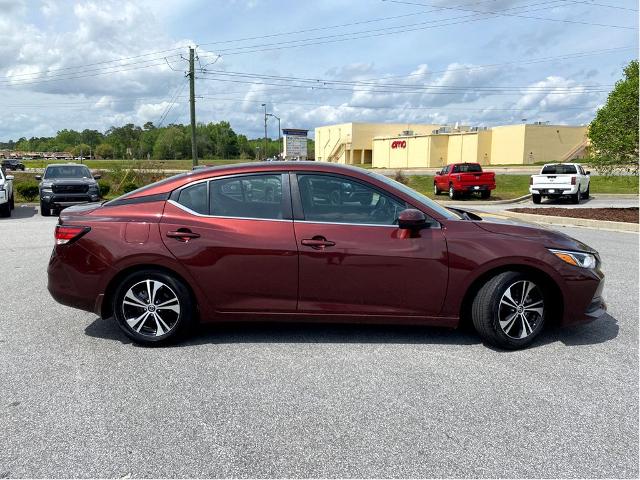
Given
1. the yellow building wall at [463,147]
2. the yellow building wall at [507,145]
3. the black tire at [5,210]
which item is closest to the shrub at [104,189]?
the black tire at [5,210]

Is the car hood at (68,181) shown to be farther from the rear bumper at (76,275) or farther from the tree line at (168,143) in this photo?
the tree line at (168,143)

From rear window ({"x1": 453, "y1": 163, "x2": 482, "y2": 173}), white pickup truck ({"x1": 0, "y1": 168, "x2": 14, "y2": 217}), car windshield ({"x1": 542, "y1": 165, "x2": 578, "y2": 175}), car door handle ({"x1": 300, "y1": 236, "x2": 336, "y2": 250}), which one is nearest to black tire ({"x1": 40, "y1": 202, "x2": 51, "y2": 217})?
white pickup truck ({"x1": 0, "y1": 168, "x2": 14, "y2": 217})

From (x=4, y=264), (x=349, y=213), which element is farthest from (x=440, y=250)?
(x=4, y=264)

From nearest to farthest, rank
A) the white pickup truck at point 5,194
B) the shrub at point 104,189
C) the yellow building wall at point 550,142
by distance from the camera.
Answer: the white pickup truck at point 5,194, the shrub at point 104,189, the yellow building wall at point 550,142

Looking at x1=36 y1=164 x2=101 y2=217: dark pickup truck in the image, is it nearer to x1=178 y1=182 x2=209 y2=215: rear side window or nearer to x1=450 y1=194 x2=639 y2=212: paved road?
x1=450 y1=194 x2=639 y2=212: paved road

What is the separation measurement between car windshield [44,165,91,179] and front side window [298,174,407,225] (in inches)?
626

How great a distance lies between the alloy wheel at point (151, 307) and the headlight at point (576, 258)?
322 cm

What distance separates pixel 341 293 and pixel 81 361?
7.10ft

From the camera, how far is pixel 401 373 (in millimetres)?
4078

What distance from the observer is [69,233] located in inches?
184

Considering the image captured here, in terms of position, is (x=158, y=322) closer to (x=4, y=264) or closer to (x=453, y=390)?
(x=453, y=390)

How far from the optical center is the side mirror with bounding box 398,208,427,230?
4.39 metres

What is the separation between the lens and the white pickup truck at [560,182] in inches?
866

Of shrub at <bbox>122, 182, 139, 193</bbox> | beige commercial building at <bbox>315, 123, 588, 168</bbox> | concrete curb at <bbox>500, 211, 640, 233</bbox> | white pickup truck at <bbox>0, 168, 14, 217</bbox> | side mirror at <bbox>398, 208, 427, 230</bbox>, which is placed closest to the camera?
side mirror at <bbox>398, 208, 427, 230</bbox>
